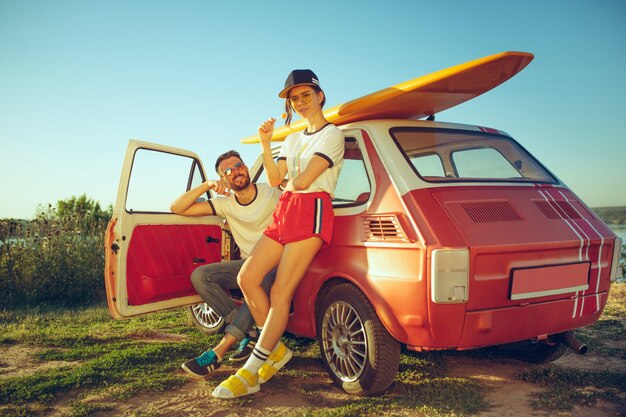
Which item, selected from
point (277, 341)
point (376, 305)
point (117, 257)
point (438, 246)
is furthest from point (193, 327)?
point (438, 246)

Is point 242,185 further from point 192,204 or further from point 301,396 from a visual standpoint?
point 301,396

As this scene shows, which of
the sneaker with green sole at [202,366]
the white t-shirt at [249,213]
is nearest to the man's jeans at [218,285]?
the white t-shirt at [249,213]

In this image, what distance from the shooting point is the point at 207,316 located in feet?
18.1

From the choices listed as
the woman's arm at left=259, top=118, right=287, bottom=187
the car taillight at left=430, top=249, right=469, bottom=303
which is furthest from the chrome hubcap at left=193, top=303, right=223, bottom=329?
the car taillight at left=430, top=249, right=469, bottom=303

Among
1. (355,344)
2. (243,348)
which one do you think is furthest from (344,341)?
(243,348)

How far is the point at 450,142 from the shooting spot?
14.1 feet

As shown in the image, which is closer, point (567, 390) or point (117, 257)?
point (567, 390)

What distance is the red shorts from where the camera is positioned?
3486 mm

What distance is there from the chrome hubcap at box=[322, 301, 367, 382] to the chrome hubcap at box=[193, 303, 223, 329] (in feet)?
6.98

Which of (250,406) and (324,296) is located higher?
(324,296)

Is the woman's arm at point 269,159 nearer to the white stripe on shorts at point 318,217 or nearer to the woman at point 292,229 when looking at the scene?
the woman at point 292,229

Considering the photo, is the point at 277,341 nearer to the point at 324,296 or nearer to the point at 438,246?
the point at 324,296

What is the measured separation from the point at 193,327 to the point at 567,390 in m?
4.03

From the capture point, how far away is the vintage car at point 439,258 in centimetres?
291
